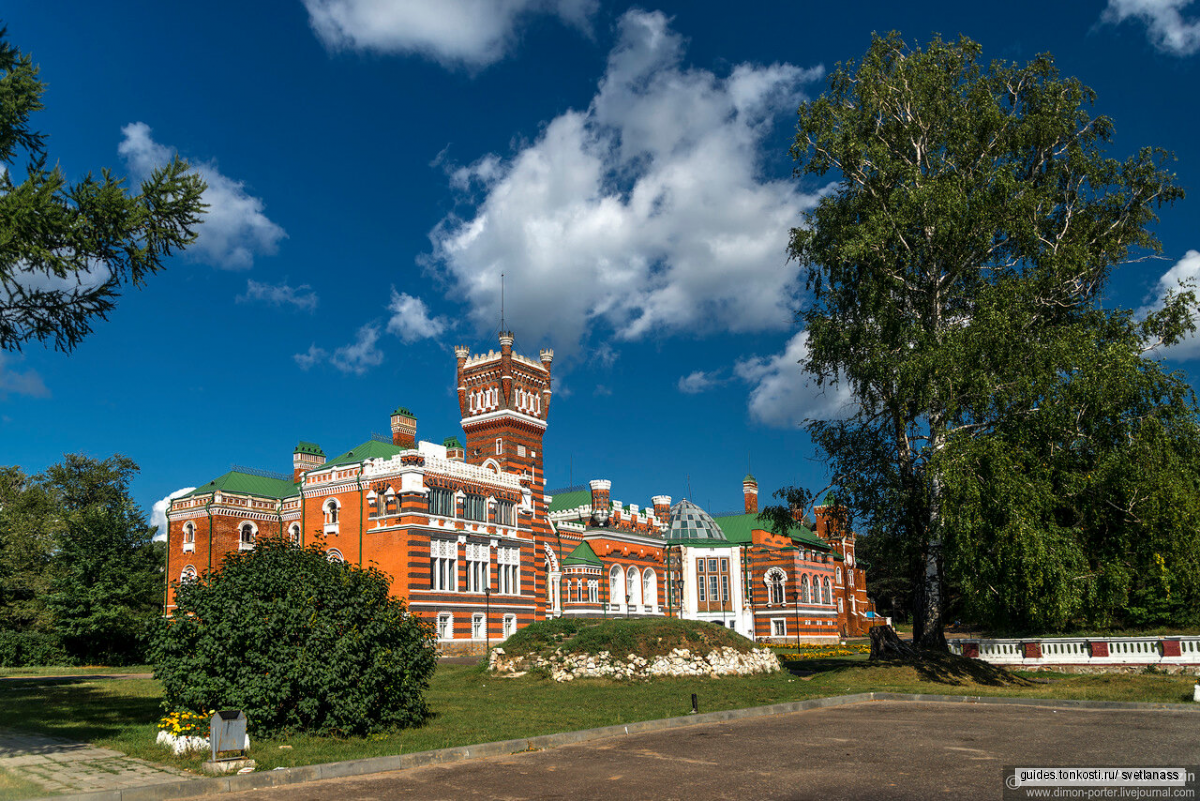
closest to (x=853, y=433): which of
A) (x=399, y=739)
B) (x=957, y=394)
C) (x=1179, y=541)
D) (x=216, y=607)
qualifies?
(x=957, y=394)

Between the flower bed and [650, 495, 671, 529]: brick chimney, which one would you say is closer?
the flower bed

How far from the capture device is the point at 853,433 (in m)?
27.1

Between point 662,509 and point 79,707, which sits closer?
point 79,707

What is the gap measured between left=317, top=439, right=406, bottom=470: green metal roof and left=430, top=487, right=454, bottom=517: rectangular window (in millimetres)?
5573

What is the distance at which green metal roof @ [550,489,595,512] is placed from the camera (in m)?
68.6

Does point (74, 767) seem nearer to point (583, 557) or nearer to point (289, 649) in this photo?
point (289, 649)

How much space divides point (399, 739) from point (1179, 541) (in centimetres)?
1914

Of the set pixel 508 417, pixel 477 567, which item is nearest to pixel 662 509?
pixel 508 417

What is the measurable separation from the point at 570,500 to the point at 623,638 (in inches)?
1718

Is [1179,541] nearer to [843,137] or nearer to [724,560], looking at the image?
[843,137]

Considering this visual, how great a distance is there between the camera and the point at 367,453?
171 ft

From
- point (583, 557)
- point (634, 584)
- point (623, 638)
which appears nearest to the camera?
point (623, 638)

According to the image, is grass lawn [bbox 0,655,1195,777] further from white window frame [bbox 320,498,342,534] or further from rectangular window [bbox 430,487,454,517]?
white window frame [bbox 320,498,342,534]

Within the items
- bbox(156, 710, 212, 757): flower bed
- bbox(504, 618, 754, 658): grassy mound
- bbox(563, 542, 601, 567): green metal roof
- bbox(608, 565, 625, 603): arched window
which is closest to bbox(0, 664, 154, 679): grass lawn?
bbox(504, 618, 754, 658): grassy mound
